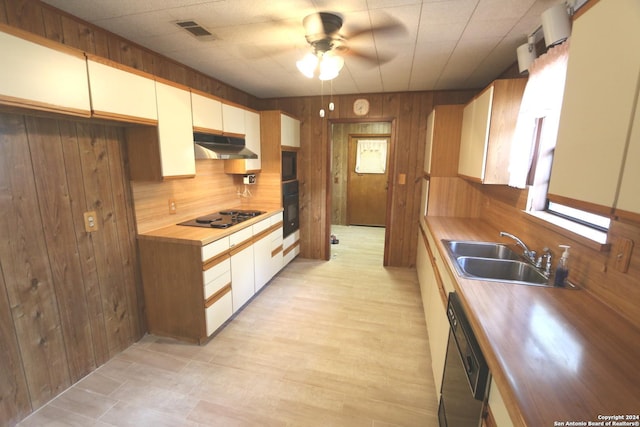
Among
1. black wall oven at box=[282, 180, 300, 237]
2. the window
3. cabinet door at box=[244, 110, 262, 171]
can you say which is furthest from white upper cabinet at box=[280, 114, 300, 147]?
the window

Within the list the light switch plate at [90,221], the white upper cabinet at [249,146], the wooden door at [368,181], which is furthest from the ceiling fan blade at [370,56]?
the wooden door at [368,181]

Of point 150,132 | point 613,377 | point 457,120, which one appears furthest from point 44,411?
point 457,120

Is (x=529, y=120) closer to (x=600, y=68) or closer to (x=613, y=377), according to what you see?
(x=600, y=68)

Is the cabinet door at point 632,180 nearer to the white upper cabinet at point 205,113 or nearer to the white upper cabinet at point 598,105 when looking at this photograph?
the white upper cabinet at point 598,105

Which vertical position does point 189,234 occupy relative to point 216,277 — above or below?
above

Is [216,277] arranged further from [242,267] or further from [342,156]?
[342,156]

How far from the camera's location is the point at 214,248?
2.35m

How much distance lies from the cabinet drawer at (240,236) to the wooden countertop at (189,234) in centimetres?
5

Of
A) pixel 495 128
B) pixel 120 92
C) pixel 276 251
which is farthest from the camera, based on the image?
pixel 276 251

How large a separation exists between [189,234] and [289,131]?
2.02 metres

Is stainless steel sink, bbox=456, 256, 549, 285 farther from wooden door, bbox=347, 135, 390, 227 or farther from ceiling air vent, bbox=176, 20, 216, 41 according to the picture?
wooden door, bbox=347, 135, 390, 227

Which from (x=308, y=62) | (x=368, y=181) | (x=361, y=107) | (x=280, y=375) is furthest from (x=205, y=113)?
(x=368, y=181)

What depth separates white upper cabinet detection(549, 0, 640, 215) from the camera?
807 millimetres

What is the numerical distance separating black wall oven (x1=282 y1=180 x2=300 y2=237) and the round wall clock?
1.30 meters
